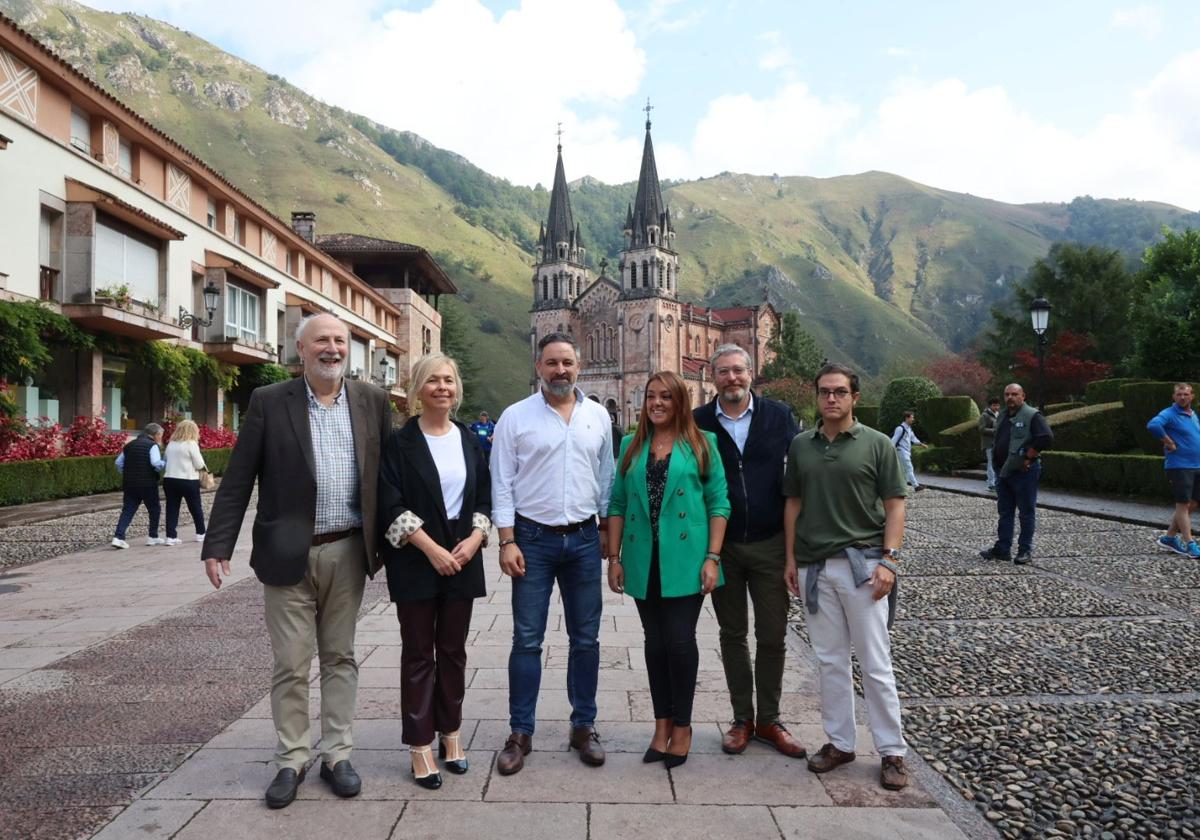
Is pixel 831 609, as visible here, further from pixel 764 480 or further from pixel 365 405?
pixel 365 405

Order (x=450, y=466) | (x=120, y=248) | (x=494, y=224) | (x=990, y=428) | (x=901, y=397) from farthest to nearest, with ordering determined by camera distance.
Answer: (x=494, y=224), (x=901, y=397), (x=120, y=248), (x=990, y=428), (x=450, y=466)

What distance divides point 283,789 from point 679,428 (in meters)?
2.32

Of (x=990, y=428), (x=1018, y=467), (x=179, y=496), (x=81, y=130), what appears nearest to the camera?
(x=1018, y=467)

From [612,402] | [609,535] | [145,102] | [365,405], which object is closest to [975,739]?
[609,535]

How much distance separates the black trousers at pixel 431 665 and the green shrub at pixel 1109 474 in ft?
51.8

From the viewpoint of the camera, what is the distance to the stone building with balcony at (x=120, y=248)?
18312mm

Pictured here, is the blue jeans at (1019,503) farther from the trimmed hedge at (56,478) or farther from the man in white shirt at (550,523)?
the trimmed hedge at (56,478)

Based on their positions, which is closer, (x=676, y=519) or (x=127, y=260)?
(x=676, y=519)

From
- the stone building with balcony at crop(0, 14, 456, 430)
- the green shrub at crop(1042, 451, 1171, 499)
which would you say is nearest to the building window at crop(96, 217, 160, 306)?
the stone building with balcony at crop(0, 14, 456, 430)

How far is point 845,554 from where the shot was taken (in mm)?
3742

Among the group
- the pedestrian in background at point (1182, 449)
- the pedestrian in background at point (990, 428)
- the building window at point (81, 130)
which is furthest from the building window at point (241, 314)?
the pedestrian in background at point (1182, 449)

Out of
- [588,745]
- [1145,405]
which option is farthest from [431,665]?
[1145,405]

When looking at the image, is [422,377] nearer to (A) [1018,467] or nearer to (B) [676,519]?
(B) [676,519]

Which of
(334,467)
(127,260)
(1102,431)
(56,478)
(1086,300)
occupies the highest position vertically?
(1086,300)
